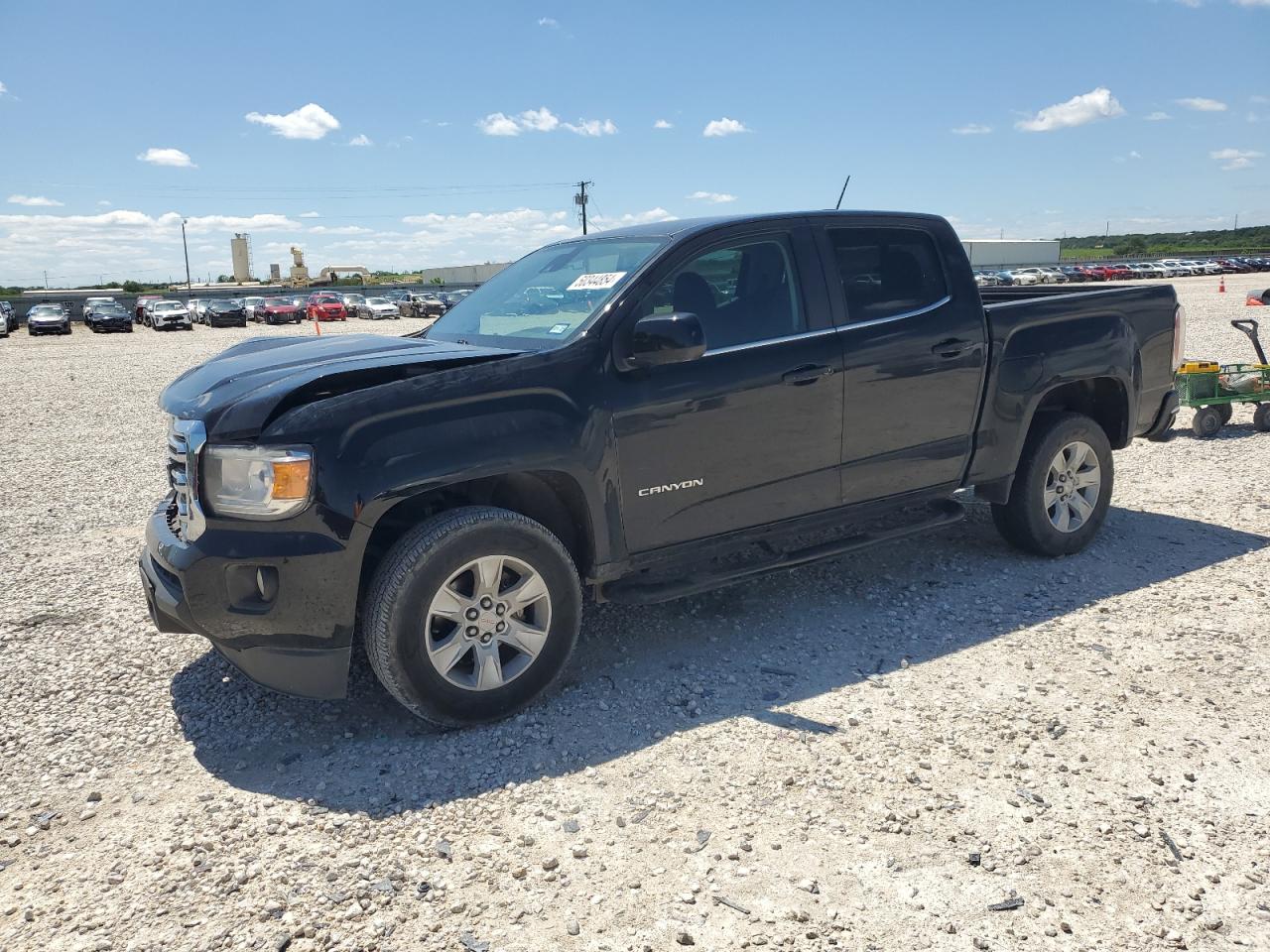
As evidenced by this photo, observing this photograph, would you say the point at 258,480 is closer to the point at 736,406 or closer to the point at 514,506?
the point at 514,506

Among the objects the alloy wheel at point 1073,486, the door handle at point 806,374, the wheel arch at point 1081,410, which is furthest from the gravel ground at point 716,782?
the door handle at point 806,374

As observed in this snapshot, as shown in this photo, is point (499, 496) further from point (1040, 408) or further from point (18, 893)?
point (1040, 408)

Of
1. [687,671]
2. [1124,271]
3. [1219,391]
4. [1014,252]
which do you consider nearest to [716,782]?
[687,671]

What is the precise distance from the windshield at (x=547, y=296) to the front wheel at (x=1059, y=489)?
266cm

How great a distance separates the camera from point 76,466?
941 centimetres

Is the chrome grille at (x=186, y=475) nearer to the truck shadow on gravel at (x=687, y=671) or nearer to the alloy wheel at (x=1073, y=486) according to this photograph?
the truck shadow on gravel at (x=687, y=671)

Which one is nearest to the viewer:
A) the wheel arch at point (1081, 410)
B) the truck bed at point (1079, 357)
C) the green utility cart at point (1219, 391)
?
the truck bed at point (1079, 357)

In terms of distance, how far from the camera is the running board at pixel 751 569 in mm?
4070

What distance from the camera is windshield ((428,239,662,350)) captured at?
161 inches

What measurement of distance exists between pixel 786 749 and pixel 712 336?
5.93 ft

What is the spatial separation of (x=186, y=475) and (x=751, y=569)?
2.42 metres

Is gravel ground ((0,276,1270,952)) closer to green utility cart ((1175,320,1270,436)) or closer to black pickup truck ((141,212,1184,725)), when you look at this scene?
black pickup truck ((141,212,1184,725))

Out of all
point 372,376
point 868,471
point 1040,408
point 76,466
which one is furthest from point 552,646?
point 76,466

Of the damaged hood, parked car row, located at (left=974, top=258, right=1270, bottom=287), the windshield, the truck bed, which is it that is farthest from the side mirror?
parked car row, located at (left=974, top=258, right=1270, bottom=287)
